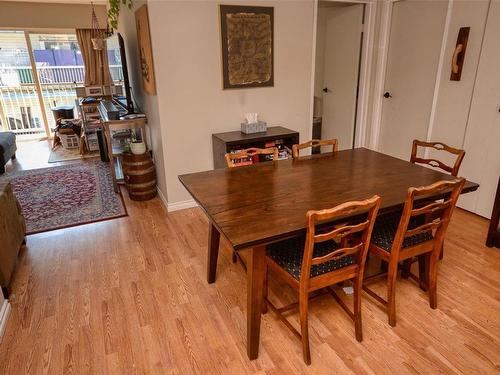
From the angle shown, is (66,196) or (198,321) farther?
(66,196)

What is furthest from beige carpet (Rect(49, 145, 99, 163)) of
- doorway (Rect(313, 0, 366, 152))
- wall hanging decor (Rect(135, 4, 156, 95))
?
doorway (Rect(313, 0, 366, 152))

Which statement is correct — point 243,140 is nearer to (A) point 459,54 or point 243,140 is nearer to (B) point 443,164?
(B) point 443,164

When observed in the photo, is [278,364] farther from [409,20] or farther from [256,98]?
[409,20]

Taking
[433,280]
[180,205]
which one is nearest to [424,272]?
[433,280]

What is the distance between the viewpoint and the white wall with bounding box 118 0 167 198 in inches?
132

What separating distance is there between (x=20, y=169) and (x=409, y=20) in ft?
17.9

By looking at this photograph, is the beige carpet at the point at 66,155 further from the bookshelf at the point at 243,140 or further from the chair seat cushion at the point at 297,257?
the chair seat cushion at the point at 297,257

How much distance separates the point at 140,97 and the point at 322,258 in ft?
11.0

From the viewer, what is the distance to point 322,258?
5.11 ft

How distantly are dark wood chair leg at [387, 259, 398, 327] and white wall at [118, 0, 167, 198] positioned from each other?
2332mm

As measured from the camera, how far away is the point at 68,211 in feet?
11.5

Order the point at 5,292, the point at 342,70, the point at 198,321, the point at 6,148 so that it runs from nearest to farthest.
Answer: the point at 198,321, the point at 5,292, the point at 342,70, the point at 6,148

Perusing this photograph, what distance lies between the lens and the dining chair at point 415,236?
1.71m

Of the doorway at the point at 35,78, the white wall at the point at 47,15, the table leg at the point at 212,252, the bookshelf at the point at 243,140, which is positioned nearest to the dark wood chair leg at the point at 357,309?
the table leg at the point at 212,252
